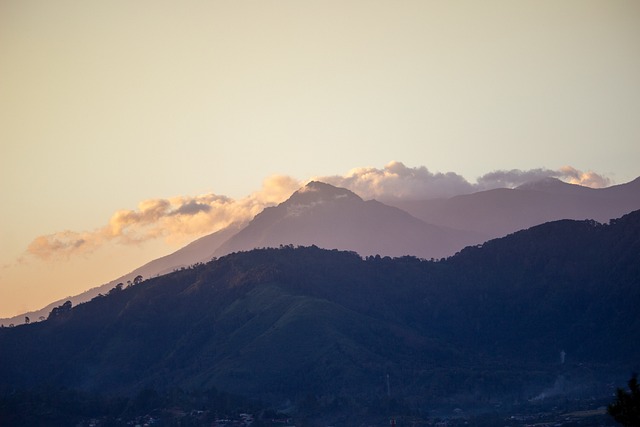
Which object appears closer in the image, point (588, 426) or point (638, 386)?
point (638, 386)

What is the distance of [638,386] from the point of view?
91062 mm

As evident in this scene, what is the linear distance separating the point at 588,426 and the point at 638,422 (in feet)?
365

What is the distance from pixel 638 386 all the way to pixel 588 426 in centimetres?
10955

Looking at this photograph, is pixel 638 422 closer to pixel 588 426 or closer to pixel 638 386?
pixel 638 386

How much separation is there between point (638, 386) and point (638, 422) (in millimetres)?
2961

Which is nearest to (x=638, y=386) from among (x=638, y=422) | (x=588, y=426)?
A: (x=638, y=422)

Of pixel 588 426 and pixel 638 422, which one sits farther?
pixel 588 426

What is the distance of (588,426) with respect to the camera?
197500mm

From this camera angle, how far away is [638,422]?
292 ft
